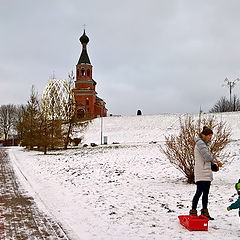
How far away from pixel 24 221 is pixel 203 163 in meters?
3.61

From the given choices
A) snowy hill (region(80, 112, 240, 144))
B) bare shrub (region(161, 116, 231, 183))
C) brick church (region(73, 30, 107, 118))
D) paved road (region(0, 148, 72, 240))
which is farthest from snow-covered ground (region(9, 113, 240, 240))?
brick church (region(73, 30, 107, 118))

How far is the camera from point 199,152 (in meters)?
6.61

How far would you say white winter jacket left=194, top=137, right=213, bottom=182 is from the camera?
6488 millimetres

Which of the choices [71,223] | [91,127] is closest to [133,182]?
[71,223]

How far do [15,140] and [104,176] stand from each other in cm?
6740

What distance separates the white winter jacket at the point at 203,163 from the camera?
6.49 m

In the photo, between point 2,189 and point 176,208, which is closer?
point 176,208

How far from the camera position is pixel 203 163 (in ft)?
21.5

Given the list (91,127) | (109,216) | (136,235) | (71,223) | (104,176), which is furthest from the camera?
(91,127)

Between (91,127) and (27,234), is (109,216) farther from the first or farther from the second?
(91,127)

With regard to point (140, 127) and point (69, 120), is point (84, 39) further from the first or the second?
point (69, 120)

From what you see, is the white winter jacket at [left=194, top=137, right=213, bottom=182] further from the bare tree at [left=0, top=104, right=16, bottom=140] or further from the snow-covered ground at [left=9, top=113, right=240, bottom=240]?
the bare tree at [left=0, top=104, right=16, bottom=140]

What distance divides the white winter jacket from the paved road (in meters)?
2.70

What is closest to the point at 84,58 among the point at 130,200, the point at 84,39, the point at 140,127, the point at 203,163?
the point at 84,39
